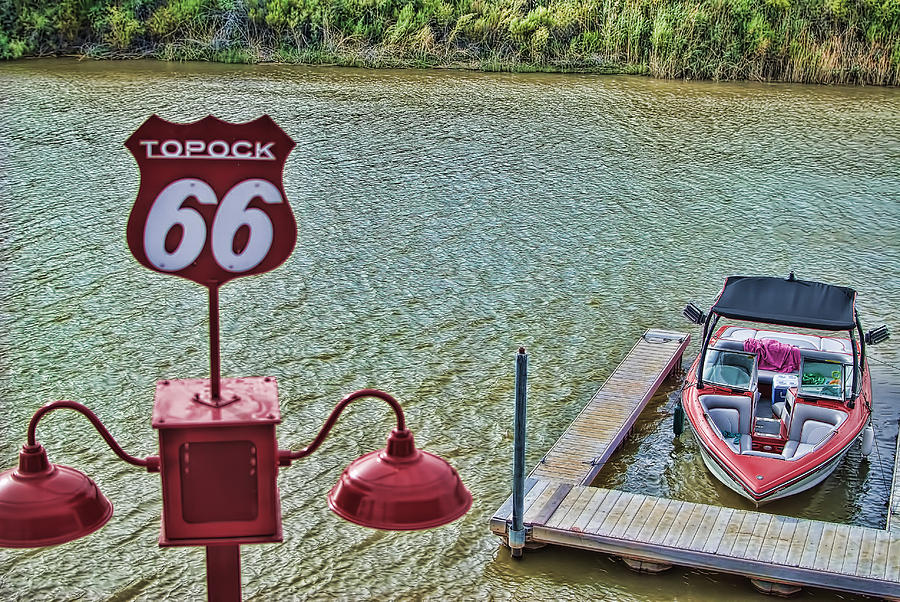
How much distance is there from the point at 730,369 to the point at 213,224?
711cm

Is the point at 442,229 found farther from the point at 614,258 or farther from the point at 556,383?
the point at 556,383

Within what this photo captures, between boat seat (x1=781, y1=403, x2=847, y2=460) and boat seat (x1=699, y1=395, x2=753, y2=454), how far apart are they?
0.33 metres

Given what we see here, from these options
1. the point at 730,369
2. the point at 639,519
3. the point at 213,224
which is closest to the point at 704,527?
the point at 639,519

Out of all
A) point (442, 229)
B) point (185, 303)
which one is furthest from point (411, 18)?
point (185, 303)

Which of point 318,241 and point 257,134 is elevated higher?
point 257,134

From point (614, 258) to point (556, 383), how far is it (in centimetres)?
382

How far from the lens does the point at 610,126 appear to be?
20172 millimetres

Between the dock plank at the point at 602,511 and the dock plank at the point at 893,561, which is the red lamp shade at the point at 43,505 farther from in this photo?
the dock plank at the point at 893,561

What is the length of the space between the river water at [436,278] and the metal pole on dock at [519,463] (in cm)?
22

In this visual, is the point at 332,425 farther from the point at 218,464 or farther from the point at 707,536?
the point at 707,536

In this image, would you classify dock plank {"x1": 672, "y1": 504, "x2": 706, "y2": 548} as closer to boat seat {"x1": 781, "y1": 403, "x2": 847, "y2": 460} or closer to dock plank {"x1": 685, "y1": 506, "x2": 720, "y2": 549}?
dock plank {"x1": 685, "y1": 506, "x2": 720, "y2": 549}

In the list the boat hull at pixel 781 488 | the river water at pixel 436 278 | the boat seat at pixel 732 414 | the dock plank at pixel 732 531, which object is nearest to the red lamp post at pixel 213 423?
the river water at pixel 436 278

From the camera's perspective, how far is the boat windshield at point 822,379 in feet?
30.2

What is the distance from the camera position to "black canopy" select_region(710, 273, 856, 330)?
9367 millimetres
